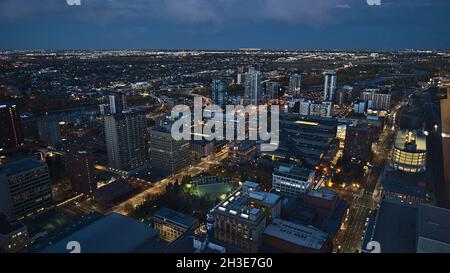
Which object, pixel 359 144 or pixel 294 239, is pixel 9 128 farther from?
pixel 359 144

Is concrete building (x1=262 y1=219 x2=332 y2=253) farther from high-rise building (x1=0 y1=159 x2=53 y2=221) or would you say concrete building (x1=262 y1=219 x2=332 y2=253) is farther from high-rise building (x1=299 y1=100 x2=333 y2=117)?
high-rise building (x1=299 y1=100 x2=333 y2=117)

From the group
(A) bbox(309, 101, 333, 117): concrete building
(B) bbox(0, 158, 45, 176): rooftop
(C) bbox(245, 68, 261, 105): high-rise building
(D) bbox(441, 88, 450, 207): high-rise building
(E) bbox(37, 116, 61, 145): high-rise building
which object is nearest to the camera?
(B) bbox(0, 158, 45, 176): rooftop

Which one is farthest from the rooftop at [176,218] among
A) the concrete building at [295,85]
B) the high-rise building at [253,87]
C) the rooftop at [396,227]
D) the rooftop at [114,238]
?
the concrete building at [295,85]

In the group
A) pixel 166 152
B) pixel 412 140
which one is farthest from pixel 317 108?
pixel 166 152

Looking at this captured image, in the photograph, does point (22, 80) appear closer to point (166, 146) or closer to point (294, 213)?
point (166, 146)

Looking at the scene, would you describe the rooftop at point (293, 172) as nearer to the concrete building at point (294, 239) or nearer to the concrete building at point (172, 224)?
the concrete building at point (294, 239)

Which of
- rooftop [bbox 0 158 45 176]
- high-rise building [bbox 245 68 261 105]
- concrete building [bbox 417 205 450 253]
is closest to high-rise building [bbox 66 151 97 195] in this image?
rooftop [bbox 0 158 45 176]
